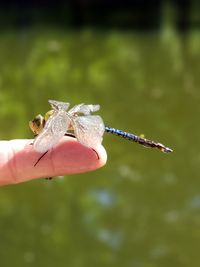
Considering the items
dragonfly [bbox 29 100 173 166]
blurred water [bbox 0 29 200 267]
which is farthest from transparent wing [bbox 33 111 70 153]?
blurred water [bbox 0 29 200 267]

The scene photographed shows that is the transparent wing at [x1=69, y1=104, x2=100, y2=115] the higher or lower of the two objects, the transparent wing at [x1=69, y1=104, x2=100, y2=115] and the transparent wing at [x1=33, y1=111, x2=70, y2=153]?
the lower

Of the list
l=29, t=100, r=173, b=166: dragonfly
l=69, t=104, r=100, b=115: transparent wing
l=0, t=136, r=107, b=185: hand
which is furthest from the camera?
l=69, t=104, r=100, b=115: transparent wing

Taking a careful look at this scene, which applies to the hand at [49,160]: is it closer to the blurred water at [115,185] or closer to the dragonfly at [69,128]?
the dragonfly at [69,128]

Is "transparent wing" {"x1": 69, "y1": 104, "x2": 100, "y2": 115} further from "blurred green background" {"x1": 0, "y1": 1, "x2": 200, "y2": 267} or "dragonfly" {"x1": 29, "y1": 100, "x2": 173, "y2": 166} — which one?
"blurred green background" {"x1": 0, "y1": 1, "x2": 200, "y2": 267}

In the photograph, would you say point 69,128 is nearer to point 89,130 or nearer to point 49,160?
point 89,130

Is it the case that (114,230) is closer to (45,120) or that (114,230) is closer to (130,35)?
(45,120)

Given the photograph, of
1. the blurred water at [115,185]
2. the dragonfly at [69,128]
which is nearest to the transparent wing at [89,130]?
the dragonfly at [69,128]

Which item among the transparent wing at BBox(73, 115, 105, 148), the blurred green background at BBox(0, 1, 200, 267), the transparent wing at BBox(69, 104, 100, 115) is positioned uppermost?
the transparent wing at BBox(73, 115, 105, 148)
